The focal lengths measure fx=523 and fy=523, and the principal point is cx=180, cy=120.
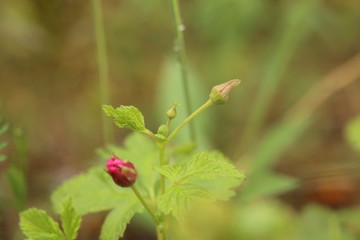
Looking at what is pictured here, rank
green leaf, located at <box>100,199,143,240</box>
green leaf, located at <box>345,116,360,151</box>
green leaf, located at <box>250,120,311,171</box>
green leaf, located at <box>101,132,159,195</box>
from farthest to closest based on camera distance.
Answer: green leaf, located at <box>250,120,311,171</box>, green leaf, located at <box>345,116,360,151</box>, green leaf, located at <box>101,132,159,195</box>, green leaf, located at <box>100,199,143,240</box>

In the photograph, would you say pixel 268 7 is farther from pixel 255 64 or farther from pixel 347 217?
pixel 347 217

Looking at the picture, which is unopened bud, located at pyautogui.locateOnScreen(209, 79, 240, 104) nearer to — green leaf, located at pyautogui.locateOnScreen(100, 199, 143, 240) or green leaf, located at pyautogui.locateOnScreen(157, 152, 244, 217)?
green leaf, located at pyautogui.locateOnScreen(157, 152, 244, 217)

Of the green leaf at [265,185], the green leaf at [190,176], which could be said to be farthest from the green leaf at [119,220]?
the green leaf at [265,185]

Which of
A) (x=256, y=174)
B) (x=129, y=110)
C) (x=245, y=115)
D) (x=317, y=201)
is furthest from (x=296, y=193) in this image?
(x=129, y=110)

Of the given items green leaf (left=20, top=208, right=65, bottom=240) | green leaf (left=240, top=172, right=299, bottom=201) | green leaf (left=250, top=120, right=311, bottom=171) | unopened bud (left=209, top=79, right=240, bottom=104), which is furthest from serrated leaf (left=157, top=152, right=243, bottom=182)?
green leaf (left=250, top=120, right=311, bottom=171)

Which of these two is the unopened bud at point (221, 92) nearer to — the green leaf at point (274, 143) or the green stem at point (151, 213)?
the green stem at point (151, 213)

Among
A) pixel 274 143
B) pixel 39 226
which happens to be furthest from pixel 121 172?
pixel 274 143
